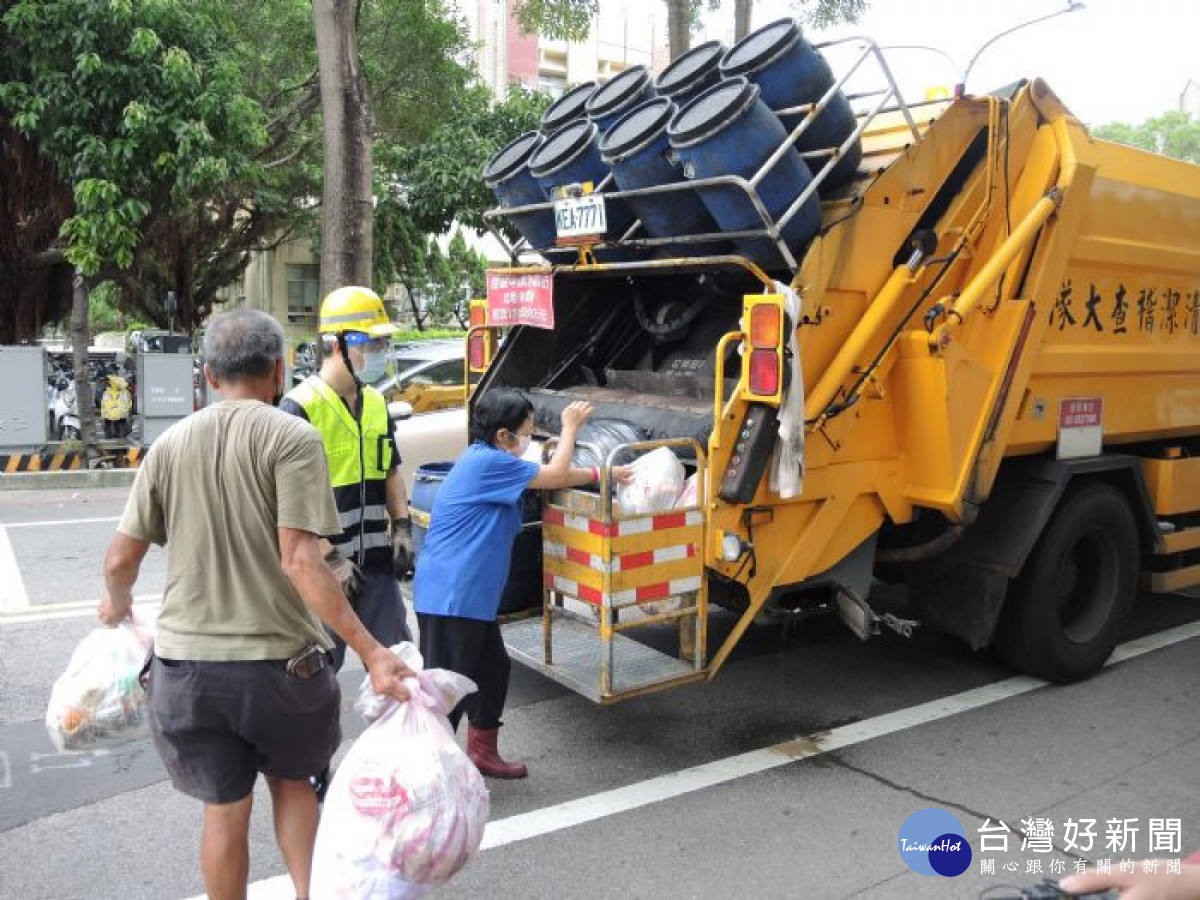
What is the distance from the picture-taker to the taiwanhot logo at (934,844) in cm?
325

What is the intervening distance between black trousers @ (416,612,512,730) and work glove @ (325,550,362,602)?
232 millimetres

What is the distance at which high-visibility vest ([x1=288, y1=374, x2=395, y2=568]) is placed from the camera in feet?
11.6

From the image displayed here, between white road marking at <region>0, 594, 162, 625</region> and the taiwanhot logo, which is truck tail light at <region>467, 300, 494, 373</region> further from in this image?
the taiwanhot logo

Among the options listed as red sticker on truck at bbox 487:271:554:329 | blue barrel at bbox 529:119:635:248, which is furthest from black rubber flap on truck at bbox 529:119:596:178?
red sticker on truck at bbox 487:271:554:329

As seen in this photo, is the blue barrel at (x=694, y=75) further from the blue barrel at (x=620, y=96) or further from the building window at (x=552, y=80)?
the building window at (x=552, y=80)

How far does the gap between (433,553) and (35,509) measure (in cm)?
731

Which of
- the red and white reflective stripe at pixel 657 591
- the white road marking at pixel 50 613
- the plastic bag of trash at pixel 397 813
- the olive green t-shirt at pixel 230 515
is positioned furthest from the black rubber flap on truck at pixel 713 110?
the white road marking at pixel 50 613

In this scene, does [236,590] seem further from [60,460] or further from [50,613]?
[60,460]

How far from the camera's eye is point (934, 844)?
337cm

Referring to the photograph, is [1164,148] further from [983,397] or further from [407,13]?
[983,397]

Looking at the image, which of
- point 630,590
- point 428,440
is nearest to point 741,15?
point 428,440

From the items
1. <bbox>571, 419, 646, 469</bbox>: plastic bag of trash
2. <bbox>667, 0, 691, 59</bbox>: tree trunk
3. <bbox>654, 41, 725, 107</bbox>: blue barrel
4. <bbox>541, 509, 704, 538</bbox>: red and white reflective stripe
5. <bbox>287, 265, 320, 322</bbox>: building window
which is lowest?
<bbox>541, 509, 704, 538</bbox>: red and white reflective stripe

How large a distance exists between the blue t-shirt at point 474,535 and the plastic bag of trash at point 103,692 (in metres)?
0.95

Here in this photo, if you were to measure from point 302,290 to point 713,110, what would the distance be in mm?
29404
